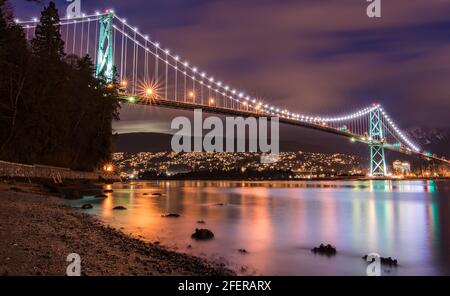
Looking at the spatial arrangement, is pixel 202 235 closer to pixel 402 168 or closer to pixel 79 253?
pixel 79 253

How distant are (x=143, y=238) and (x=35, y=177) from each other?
53.6 feet

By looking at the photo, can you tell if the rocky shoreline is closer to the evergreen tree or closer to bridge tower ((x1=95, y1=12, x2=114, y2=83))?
the evergreen tree

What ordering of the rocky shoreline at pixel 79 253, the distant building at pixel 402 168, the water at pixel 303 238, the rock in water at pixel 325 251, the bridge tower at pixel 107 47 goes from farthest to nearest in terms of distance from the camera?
the distant building at pixel 402 168, the bridge tower at pixel 107 47, the rock in water at pixel 325 251, the water at pixel 303 238, the rocky shoreline at pixel 79 253

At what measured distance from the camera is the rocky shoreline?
5.14m

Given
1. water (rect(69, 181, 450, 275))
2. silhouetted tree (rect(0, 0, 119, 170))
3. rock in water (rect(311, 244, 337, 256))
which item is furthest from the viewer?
silhouetted tree (rect(0, 0, 119, 170))

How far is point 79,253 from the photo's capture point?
6238 mm

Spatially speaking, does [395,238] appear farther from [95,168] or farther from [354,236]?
[95,168]

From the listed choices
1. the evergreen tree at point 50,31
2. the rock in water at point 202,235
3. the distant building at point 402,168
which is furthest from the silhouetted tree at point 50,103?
the distant building at point 402,168

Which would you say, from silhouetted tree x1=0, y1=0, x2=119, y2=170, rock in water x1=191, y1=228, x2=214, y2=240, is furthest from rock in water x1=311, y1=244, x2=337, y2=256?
silhouetted tree x1=0, y1=0, x2=119, y2=170

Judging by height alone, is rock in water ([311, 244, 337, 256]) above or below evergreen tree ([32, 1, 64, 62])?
below

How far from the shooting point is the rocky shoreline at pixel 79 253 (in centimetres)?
514

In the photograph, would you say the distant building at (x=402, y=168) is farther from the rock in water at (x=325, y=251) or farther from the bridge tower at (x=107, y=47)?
the rock in water at (x=325, y=251)

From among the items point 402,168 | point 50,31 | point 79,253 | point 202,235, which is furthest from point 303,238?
point 402,168
